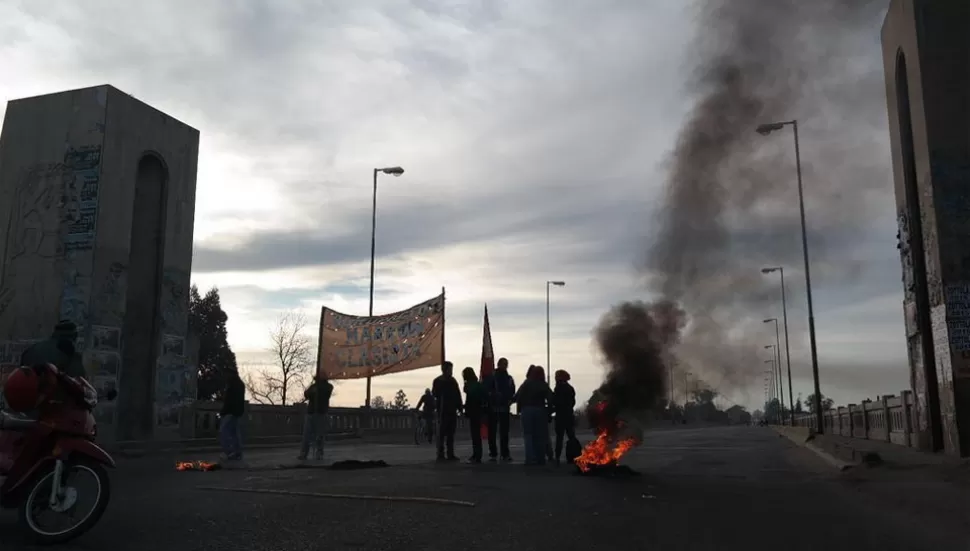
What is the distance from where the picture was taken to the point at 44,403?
6078 mm

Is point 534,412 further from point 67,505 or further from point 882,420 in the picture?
point 882,420

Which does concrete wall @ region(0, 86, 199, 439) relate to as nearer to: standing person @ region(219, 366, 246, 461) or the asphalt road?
standing person @ region(219, 366, 246, 461)

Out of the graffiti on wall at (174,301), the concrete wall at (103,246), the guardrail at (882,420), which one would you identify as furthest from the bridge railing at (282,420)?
the guardrail at (882,420)

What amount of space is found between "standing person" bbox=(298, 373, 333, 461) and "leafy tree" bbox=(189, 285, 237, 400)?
48.8 metres

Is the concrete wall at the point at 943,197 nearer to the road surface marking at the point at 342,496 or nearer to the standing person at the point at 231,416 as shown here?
the road surface marking at the point at 342,496

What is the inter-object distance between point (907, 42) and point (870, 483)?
10310mm

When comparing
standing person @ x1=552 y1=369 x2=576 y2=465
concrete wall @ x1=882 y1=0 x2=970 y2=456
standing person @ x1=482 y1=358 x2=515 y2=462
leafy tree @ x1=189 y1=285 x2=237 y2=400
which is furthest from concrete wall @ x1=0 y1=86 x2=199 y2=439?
leafy tree @ x1=189 y1=285 x2=237 y2=400

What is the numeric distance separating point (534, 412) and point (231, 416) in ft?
20.2

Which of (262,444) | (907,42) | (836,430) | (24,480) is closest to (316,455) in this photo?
(262,444)

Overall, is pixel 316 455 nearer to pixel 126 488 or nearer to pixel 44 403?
pixel 126 488

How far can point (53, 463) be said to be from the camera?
6.06 m

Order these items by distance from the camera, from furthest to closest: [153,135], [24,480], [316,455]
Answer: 1. [153,135]
2. [316,455]
3. [24,480]

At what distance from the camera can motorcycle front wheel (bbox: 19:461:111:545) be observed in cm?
595

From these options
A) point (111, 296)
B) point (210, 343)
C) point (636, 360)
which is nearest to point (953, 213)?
point (636, 360)
